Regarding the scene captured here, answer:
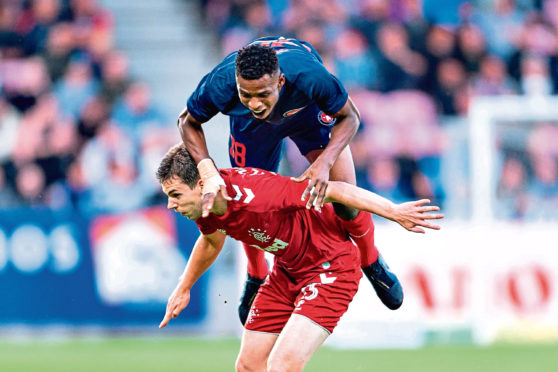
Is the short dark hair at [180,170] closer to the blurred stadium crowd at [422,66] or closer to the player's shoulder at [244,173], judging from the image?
the player's shoulder at [244,173]

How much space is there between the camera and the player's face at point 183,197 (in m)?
5.50

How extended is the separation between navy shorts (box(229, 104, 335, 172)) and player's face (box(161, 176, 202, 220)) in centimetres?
96

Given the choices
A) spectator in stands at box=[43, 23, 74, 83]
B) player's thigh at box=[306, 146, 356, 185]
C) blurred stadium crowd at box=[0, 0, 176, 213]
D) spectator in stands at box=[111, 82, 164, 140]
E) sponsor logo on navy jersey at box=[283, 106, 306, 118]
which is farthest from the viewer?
spectator in stands at box=[43, 23, 74, 83]

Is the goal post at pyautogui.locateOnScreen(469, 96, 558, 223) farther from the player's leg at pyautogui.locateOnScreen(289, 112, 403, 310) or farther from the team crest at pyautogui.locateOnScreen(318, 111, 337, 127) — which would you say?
the team crest at pyautogui.locateOnScreen(318, 111, 337, 127)

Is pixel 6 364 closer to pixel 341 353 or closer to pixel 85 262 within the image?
pixel 85 262

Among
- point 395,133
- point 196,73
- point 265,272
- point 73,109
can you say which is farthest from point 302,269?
point 196,73

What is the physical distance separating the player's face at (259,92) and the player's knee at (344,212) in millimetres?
801

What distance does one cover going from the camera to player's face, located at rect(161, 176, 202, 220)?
5.50 metres

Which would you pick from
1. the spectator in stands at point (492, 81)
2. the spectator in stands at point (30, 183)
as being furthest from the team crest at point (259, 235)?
the spectator in stands at point (492, 81)

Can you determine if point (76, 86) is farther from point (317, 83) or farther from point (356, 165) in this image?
point (317, 83)

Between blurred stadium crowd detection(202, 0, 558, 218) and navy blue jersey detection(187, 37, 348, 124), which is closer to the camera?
navy blue jersey detection(187, 37, 348, 124)

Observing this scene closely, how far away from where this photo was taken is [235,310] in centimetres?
1144

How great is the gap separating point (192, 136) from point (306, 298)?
48.6 inches

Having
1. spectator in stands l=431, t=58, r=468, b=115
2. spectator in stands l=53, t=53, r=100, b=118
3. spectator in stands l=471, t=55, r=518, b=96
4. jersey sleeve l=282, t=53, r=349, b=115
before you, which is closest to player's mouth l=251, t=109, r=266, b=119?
jersey sleeve l=282, t=53, r=349, b=115
